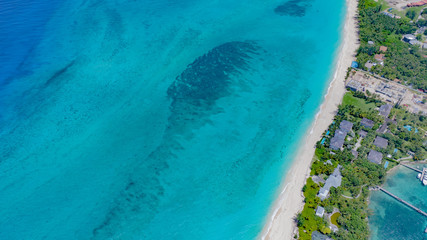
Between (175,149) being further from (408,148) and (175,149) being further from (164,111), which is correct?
(408,148)

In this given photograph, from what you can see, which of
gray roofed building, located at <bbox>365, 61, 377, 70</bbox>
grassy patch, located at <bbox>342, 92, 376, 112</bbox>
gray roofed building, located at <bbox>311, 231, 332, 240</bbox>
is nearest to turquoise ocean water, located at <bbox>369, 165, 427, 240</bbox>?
gray roofed building, located at <bbox>311, 231, 332, 240</bbox>

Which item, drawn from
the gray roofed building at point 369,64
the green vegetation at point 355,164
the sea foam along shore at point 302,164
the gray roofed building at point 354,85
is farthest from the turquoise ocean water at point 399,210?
the gray roofed building at point 369,64

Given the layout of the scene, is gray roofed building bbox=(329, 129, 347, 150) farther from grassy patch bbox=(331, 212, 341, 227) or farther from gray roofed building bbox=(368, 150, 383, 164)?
grassy patch bbox=(331, 212, 341, 227)

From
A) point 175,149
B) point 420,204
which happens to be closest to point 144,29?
point 175,149

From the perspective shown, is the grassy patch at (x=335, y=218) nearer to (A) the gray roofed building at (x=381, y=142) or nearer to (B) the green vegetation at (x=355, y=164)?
(B) the green vegetation at (x=355, y=164)

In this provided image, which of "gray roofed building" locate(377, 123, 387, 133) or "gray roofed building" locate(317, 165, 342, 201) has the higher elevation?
"gray roofed building" locate(377, 123, 387, 133)
